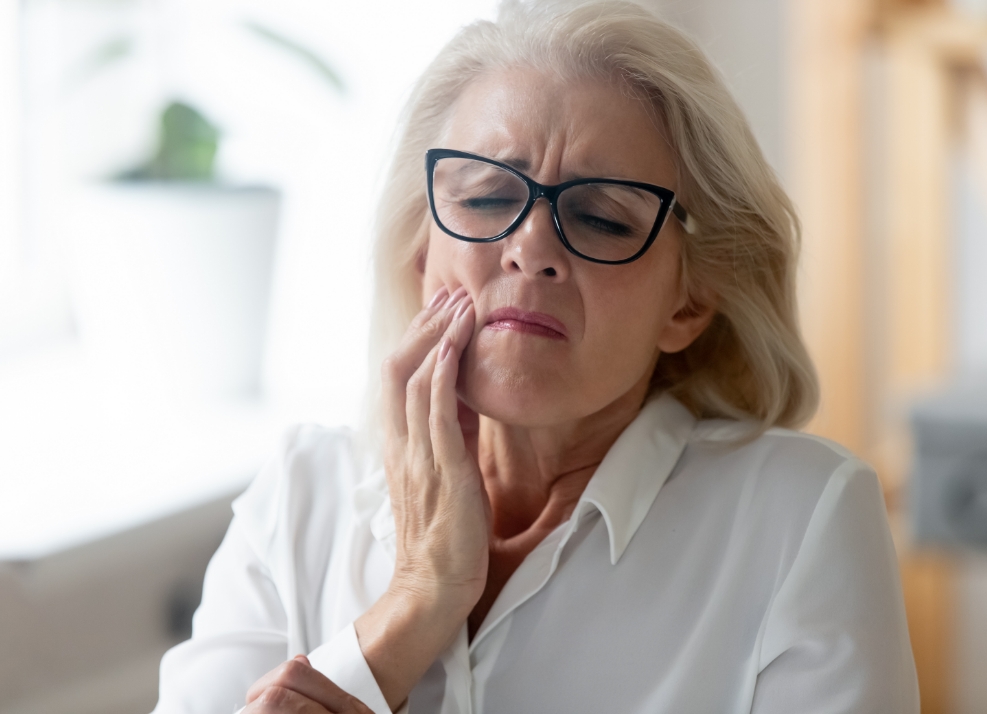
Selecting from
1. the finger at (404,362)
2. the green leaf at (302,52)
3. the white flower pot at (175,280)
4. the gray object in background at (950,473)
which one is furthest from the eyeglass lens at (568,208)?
the gray object in background at (950,473)

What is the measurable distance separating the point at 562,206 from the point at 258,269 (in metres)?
1.09

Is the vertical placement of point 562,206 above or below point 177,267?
above

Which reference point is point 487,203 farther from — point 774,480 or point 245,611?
point 245,611

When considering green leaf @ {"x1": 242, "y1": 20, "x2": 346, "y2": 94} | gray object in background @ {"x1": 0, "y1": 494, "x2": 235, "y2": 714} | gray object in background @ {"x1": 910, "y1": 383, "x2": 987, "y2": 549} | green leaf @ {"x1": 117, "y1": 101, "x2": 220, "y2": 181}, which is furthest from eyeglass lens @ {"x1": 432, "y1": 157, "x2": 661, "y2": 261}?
gray object in background @ {"x1": 910, "y1": 383, "x2": 987, "y2": 549}

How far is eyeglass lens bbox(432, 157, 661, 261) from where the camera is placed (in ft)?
3.73

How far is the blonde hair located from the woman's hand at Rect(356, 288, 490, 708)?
0.68 feet

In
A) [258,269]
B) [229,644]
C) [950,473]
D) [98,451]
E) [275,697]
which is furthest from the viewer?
[950,473]

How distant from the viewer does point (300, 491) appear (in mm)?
1350

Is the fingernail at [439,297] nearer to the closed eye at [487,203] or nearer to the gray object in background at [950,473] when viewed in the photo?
the closed eye at [487,203]

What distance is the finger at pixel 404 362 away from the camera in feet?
3.97

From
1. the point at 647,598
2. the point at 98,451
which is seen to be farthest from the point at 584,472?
the point at 98,451

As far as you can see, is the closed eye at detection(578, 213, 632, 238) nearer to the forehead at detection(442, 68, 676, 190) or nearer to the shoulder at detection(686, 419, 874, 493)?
the forehead at detection(442, 68, 676, 190)

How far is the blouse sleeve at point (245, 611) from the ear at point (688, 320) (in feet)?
1.69

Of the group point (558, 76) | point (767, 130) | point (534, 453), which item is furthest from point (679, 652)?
point (767, 130)
